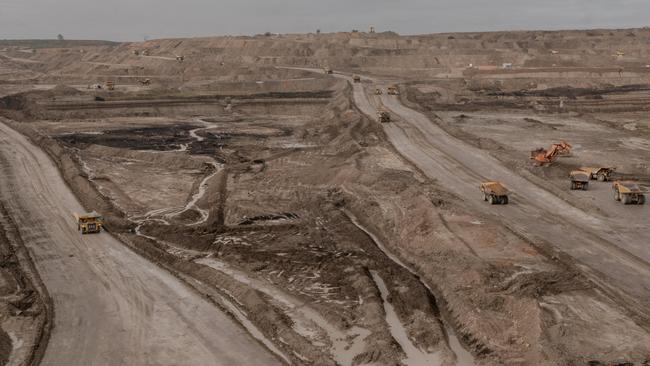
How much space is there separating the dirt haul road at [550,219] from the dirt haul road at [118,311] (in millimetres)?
15689

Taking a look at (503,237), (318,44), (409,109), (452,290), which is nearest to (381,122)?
(409,109)

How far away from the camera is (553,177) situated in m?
45.9

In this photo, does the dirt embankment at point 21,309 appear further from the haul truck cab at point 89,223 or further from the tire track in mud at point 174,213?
the tire track in mud at point 174,213

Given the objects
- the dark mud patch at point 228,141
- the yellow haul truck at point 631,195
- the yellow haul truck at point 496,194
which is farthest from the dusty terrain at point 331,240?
the yellow haul truck at point 496,194

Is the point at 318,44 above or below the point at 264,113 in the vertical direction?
above

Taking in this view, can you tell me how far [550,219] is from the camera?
35250mm

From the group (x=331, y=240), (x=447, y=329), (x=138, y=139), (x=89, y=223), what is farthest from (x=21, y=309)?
(x=138, y=139)

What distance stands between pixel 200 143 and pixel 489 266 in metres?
44.4

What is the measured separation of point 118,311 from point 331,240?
12.6 metres

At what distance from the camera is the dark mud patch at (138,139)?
6419 cm

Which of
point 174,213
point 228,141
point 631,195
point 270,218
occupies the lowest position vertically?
point 174,213

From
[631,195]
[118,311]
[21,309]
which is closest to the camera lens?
[118,311]

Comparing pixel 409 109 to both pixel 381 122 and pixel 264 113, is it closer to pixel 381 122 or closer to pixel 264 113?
→ pixel 381 122

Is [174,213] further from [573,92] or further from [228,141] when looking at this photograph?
[573,92]
